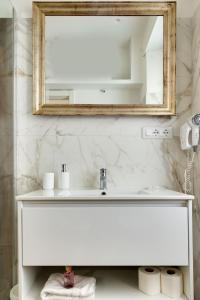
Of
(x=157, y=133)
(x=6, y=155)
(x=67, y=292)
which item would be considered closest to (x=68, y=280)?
(x=67, y=292)

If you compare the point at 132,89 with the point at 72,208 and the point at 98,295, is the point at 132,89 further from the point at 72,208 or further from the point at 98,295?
the point at 98,295

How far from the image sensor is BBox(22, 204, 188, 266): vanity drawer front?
1.32 metres

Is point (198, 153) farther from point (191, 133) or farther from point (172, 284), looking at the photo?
point (172, 284)

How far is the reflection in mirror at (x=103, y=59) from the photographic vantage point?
1.72 m

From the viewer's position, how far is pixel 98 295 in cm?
138

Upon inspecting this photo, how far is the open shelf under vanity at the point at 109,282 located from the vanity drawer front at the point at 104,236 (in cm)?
19

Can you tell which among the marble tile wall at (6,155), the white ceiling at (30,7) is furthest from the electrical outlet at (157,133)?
the marble tile wall at (6,155)

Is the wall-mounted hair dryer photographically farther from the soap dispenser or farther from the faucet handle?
the soap dispenser

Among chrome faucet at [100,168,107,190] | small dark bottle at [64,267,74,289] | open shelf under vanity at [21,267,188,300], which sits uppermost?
chrome faucet at [100,168,107,190]

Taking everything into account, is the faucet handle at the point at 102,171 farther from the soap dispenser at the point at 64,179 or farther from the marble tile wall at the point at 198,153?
the marble tile wall at the point at 198,153

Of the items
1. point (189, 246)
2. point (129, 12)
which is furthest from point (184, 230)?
point (129, 12)

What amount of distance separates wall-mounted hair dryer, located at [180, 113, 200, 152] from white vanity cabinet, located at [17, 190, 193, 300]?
37 centimetres

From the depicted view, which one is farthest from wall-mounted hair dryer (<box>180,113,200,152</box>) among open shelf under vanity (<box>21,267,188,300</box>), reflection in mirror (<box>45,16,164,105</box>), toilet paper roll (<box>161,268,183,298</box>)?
open shelf under vanity (<box>21,267,188,300</box>)

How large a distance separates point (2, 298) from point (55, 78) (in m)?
1.34
